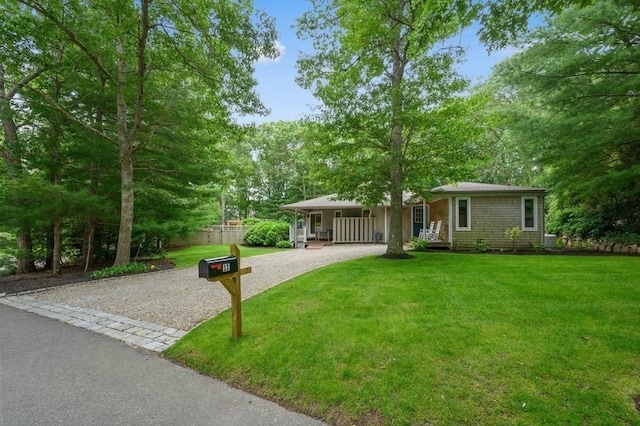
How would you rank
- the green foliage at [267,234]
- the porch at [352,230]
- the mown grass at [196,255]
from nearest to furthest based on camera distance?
the mown grass at [196,255]
the porch at [352,230]
the green foliage at [267,234]

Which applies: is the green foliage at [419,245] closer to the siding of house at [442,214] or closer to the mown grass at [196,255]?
the siding of house at [442,214]

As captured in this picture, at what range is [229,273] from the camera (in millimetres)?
3760

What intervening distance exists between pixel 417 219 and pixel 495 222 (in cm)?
454

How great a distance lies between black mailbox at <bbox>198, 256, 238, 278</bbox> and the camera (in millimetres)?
3416

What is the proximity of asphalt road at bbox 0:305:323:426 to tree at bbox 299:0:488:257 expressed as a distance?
6.94m

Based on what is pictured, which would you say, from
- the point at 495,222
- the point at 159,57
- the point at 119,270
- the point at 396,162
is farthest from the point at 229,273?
the point at 495,222

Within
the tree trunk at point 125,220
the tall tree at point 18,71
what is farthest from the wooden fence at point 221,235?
the tree trunk at point 125,220

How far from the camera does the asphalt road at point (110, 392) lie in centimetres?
260

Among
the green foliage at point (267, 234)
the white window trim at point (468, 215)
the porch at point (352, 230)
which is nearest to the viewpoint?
the white window trim at point (468, 215)

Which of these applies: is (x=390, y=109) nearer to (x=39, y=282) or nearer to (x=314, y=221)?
(x=39, y=282)

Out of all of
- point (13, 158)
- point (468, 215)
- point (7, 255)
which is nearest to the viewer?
point (13, 158)

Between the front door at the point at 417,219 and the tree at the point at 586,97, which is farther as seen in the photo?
the front door at the point at 417,219

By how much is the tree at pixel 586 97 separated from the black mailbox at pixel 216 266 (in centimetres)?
1088

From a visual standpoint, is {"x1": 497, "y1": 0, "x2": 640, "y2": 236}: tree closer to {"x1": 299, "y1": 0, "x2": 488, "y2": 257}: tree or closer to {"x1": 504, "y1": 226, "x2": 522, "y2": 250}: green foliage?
{"x1": 504, "y1": 226, "x2": 522, "y2": 250}: green foliage
